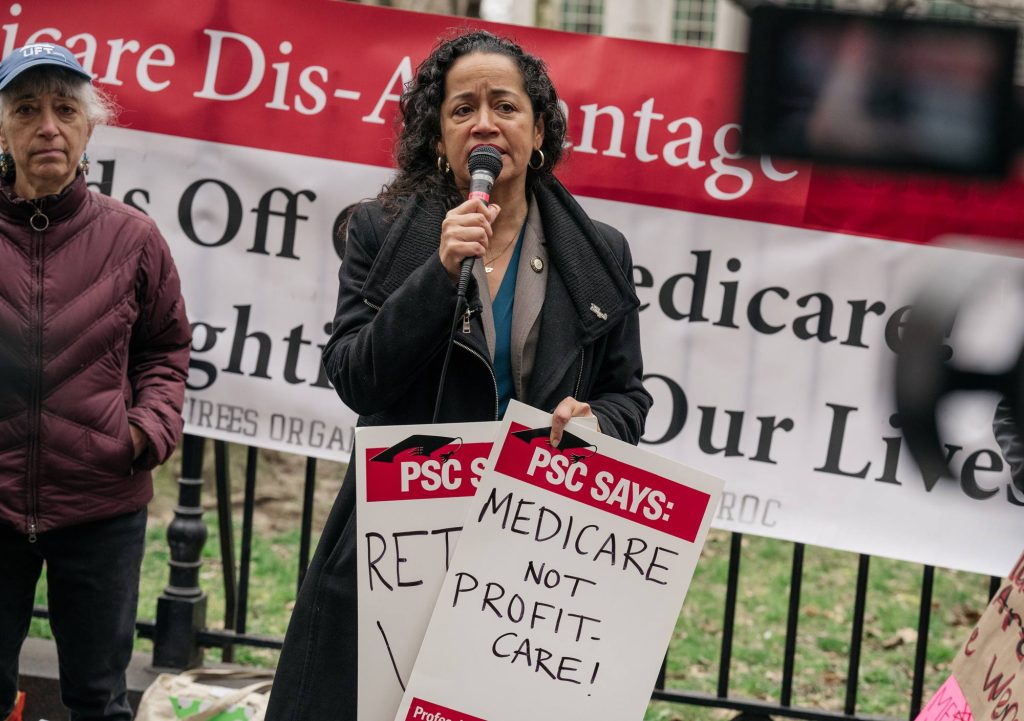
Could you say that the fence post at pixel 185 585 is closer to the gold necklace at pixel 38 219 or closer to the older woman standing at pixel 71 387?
the older woman standing at pixel 71 387

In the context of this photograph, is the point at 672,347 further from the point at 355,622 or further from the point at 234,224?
the point at 355,622

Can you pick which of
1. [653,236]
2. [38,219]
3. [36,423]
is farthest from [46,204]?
[653,236]

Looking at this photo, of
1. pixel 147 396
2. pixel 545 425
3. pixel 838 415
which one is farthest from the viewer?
pixel 838 415

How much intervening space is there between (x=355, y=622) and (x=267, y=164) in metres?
2.14

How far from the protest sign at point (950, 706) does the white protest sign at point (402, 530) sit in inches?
49.6

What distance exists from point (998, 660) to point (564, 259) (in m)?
1.28

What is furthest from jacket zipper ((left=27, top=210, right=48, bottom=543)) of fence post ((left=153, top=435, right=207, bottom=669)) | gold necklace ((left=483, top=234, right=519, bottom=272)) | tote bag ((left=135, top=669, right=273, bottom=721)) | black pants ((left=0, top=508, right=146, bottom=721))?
gold necklace ((left=483, top=234, right=519, bottom=272))

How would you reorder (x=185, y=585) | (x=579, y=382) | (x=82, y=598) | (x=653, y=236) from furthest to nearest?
1. (x=185, y=585)
2. (x=653, y=236)
3. (x=82, y=598)
4. (x=579, y=382)

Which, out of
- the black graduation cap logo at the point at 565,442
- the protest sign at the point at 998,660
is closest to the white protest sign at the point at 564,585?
the black graduation cap logo at the point at 565,442

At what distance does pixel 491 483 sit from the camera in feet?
7.81

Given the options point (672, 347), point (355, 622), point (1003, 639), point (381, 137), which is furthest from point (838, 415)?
point (355, 622)

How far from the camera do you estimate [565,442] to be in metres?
2.38

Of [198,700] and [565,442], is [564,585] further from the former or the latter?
[198,700]

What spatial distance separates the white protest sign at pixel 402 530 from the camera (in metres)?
2.36
